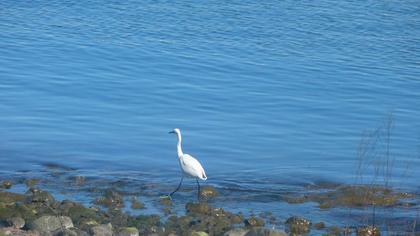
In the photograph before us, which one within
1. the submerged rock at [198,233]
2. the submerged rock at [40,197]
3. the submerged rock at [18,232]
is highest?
the submerged rock at [40,197]

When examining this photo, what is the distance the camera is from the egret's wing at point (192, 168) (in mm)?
14984

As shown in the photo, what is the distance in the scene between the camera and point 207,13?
3098cm

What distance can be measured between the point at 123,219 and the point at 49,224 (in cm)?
137

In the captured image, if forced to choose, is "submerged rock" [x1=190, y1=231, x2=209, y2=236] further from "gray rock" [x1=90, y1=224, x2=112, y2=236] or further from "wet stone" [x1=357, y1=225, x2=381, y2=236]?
"wet stone" [x1=357, y1=225, x2=381, y2=236]

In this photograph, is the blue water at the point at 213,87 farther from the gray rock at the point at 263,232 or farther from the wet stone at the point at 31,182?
the gray rock at the point at 263,232

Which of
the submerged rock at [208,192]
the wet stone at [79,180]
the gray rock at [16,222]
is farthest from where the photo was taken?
the wet stone at [79,180]

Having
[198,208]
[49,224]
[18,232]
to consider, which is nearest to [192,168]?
[198,208]

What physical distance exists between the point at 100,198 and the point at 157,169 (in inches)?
105

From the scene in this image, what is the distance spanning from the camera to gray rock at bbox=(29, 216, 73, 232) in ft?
39.3

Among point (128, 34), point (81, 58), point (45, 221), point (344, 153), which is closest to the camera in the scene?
point (45, 221)

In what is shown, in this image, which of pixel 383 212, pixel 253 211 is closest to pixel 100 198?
pixel 253 211

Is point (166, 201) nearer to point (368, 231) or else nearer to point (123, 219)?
point (123, 219)

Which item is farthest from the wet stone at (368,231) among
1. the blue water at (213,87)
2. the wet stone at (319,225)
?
the blue water at (213,87)

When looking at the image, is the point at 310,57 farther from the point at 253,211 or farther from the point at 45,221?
the point at 45,221
